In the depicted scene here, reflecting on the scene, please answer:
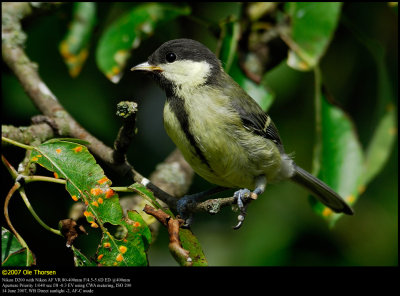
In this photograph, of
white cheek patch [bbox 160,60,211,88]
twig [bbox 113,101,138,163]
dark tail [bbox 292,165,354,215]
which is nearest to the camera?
twig [bbox 113,101,138,163]

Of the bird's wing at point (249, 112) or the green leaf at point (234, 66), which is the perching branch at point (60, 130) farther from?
the green leaf at point (234, 66)

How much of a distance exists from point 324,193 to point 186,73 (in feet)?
4.47

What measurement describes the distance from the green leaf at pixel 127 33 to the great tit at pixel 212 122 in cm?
19

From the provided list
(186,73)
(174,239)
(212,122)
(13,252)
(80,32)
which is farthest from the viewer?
(80,32)

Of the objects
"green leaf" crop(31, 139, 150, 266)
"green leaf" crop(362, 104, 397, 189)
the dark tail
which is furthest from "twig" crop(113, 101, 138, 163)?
"green leaf" crop(362, 104, 397, 189)

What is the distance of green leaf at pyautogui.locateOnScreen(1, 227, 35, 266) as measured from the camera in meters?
1.95

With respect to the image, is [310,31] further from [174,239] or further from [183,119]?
[174,239]

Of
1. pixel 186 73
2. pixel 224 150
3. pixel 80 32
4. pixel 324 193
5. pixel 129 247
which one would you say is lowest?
pixel 324 193

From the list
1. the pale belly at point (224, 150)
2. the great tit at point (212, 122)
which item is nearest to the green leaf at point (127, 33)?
the great tit at point (212, 122)

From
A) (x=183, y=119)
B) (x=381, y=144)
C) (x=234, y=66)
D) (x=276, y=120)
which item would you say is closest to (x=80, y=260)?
(x=183, y=119)

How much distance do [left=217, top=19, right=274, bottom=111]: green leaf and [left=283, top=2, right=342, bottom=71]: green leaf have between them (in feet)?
0.89

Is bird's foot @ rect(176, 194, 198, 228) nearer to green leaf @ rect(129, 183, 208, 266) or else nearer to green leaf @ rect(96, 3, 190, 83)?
green leaf @ rect(129, 183, 208, 266)

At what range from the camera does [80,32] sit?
343 cm

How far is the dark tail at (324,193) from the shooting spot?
3402 millimetres
